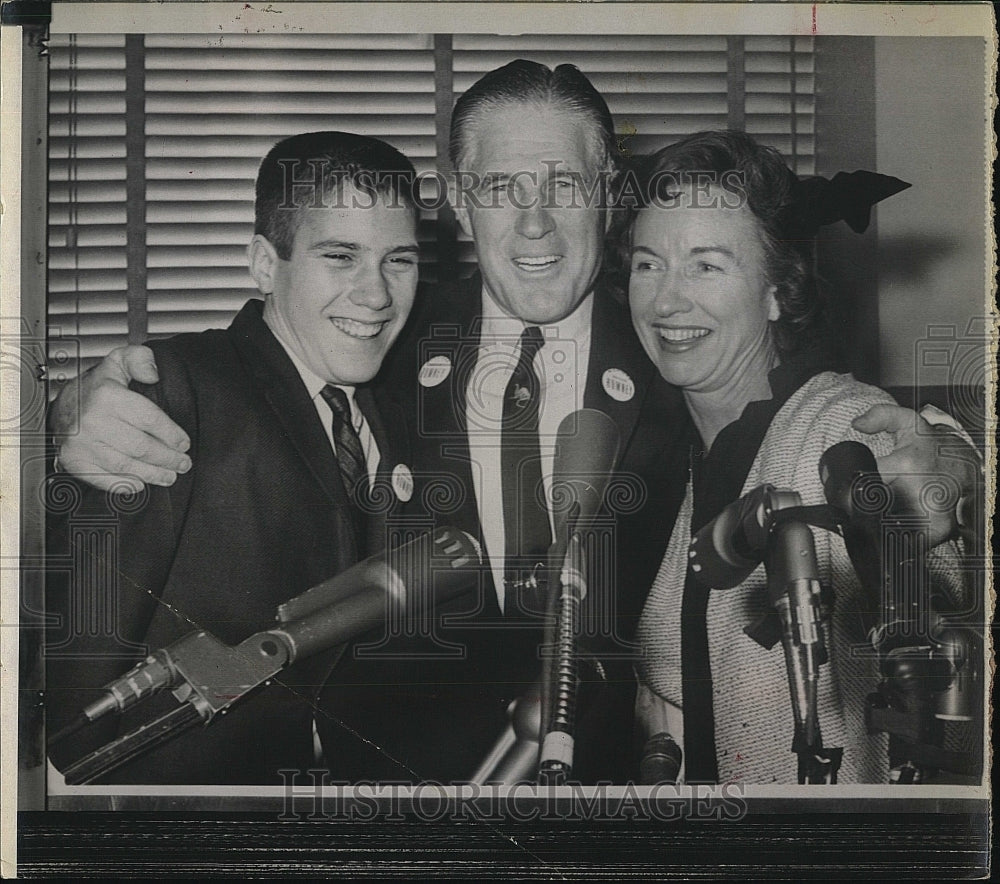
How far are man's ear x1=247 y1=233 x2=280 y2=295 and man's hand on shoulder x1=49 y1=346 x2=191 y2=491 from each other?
0.20 meters

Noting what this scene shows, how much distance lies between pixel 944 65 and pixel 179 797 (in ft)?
5.54

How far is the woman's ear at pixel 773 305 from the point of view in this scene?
161 centimetres

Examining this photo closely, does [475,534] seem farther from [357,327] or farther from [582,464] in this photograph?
[357,327]

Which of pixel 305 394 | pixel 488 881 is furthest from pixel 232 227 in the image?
pixel 488 881

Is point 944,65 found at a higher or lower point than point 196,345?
higher

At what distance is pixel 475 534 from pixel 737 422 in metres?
0.45

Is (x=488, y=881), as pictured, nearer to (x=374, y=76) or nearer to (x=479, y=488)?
(x=479, y=488)

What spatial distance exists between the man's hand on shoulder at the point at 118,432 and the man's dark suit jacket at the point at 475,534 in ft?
1.15

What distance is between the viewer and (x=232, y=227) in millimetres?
1622

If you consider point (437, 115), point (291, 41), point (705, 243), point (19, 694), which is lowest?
point (19, 694)

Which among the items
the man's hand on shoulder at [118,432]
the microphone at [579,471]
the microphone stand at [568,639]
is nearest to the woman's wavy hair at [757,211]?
the microphone at [579,471]

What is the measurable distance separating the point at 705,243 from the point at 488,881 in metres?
1.06

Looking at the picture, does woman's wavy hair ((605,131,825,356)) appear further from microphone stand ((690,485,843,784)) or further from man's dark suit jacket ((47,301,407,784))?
man's dark suit jacket ((47,301,407,784))

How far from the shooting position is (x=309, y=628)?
1599mm
